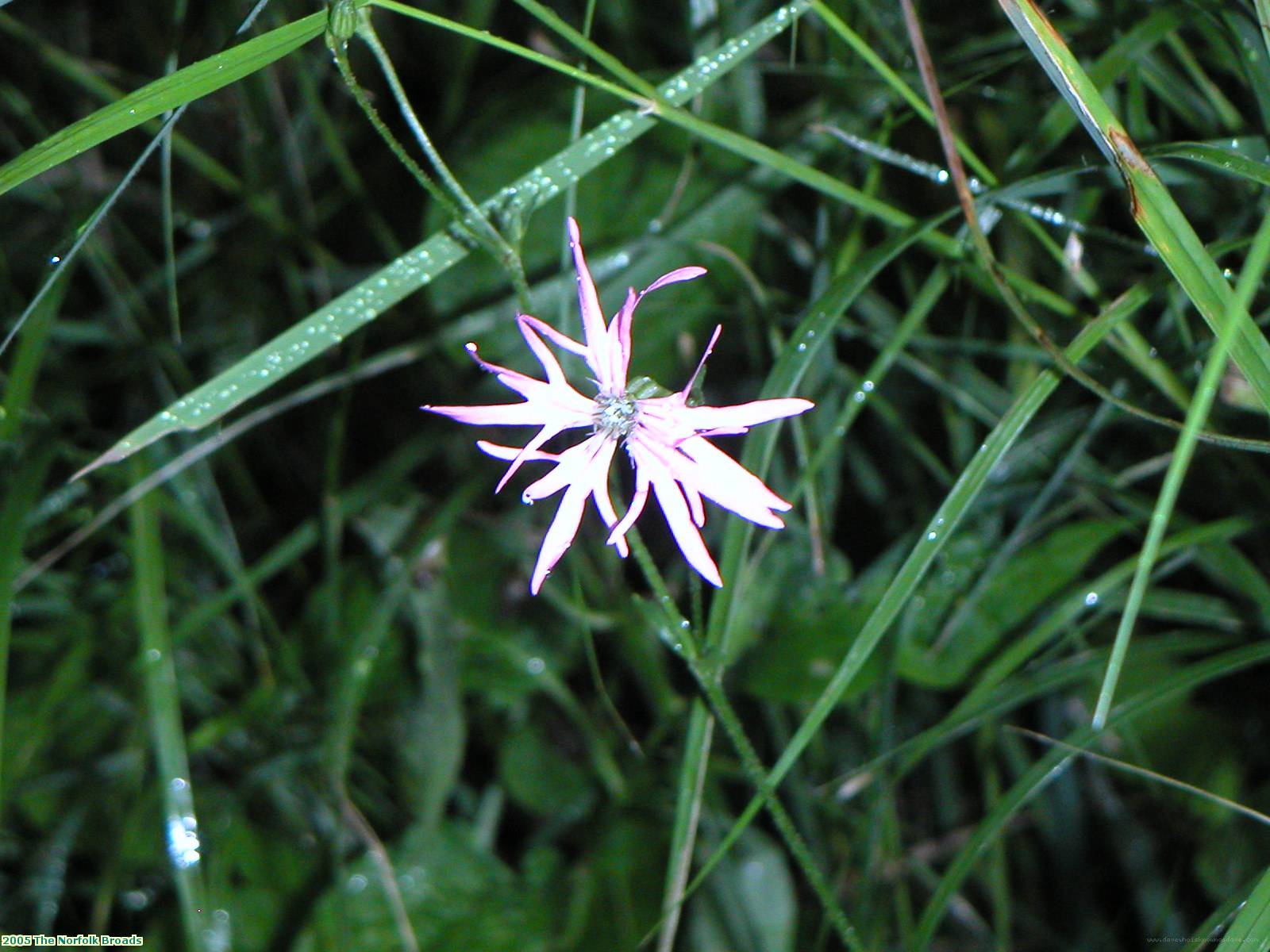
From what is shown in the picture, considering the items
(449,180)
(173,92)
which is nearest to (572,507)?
(449,180)

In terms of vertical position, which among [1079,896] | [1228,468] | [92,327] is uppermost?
[92,327]

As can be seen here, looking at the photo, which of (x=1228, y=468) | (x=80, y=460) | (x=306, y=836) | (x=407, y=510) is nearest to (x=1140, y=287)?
(x=1228, y=468)

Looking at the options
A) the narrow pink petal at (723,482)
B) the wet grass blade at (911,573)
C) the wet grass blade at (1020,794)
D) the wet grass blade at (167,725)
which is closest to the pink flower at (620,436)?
the narrow pink petal at (723,482)

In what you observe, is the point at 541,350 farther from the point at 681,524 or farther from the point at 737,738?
the point at 737,738

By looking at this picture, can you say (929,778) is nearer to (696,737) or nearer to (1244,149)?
(696,737)

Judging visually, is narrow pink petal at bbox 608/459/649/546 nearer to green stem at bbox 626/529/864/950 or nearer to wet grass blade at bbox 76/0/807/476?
green stem at bbox 626/529/864/950

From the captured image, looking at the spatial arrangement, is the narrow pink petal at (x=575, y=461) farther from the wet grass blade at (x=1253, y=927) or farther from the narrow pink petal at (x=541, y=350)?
the wet grass blade at (x=1253, y=927)
